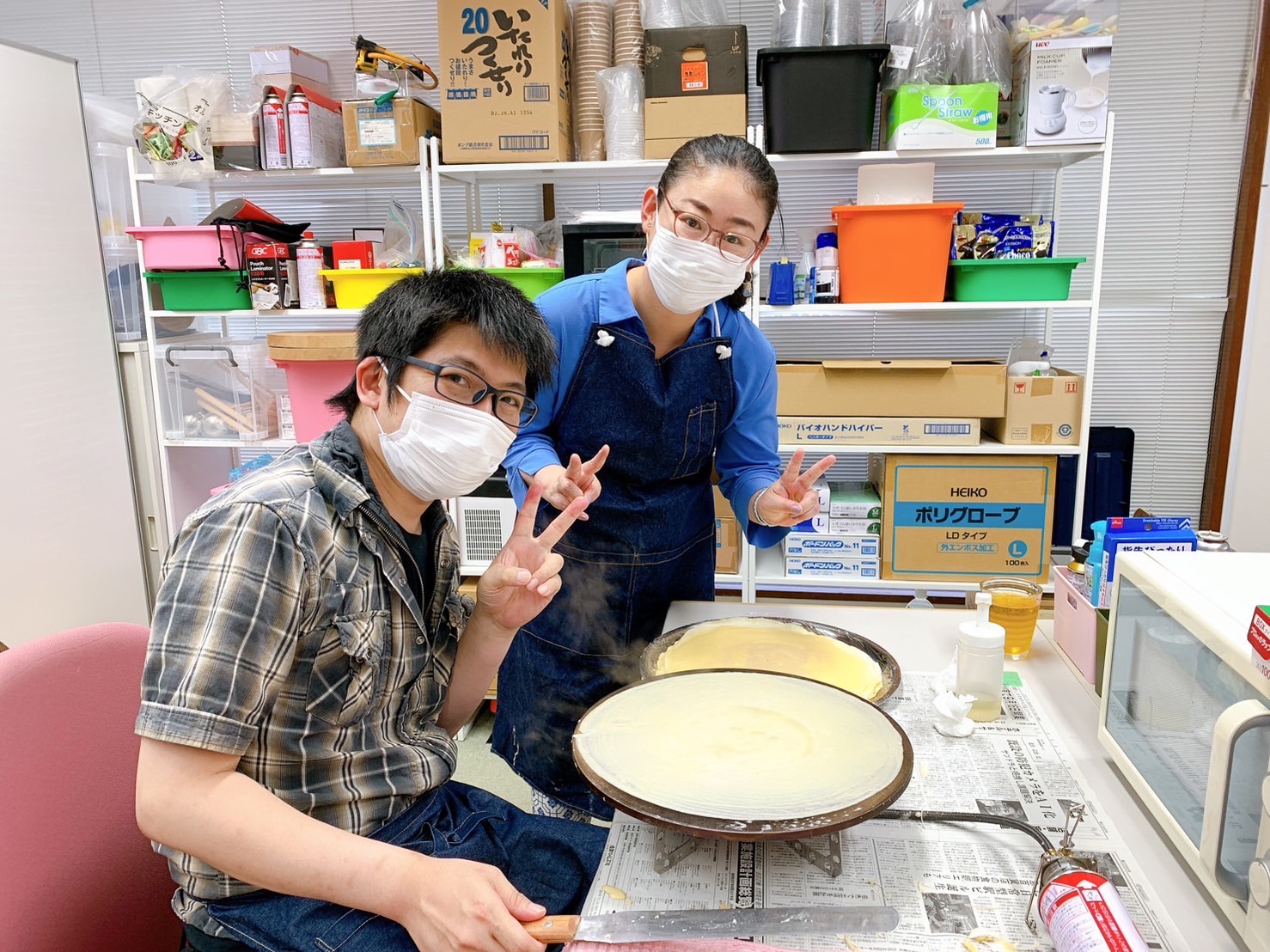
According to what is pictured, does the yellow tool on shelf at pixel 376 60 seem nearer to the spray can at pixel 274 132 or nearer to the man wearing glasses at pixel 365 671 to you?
the spray can at pixel 274 132

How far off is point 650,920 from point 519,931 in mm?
127

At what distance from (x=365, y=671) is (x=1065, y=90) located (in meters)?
2.54

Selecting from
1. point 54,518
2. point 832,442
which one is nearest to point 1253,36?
point 832,442

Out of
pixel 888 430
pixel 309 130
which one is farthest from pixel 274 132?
pixel 888 430

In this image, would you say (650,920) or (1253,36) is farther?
(1253,36)

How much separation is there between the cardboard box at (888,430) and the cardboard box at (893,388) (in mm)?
19

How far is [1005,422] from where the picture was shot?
2699 mm

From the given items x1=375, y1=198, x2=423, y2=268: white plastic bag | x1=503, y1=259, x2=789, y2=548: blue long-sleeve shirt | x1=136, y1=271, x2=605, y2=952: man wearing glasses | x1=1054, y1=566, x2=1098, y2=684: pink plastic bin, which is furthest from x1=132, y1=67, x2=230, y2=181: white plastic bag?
x1=1054, y1=566, x2=1098, y2=684: pink plastic bin

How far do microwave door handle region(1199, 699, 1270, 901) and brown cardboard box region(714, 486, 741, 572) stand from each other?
203cm

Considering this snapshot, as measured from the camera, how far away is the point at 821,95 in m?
2.56

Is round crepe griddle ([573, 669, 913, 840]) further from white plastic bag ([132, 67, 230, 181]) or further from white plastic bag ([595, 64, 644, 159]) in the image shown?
white plastic bag ([132, 67, 230, 181])

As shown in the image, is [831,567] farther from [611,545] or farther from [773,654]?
Result: [773,654]

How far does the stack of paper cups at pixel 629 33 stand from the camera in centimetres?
273

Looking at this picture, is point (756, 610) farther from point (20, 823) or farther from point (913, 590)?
point (913, 590)
